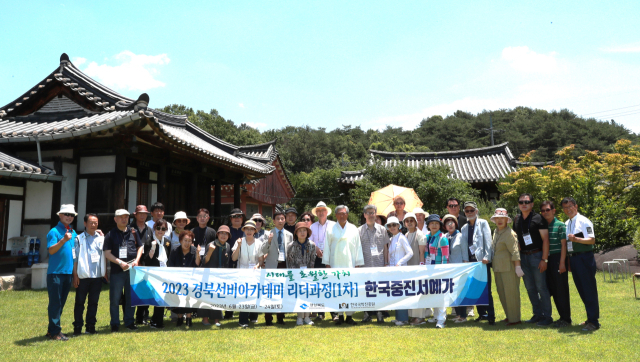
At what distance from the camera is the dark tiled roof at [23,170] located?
944 cm

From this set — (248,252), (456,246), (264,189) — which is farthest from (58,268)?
(264,189)

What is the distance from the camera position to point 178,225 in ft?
23.2

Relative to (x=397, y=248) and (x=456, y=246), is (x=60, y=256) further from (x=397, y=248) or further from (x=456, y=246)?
(x=456, y=246)

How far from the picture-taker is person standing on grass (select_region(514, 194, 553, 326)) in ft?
21.0

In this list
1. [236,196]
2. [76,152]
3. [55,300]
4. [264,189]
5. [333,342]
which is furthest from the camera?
[264,189]

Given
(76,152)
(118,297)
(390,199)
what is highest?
(76,152)

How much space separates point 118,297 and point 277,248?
2.43m

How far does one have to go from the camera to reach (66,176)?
10.9 metres

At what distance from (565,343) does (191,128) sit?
16634 mm

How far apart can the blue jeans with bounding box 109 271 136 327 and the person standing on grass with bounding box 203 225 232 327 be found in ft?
3.71

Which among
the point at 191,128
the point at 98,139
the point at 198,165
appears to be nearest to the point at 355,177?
the point at 191,128

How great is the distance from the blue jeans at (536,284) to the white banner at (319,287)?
0.60 m

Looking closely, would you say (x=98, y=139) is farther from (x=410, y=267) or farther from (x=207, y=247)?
(x=410, y=267)

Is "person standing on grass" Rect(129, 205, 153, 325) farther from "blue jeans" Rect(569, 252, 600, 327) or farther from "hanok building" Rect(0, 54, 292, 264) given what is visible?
"blue jeans" Rect(569, 252, 600, 327)
